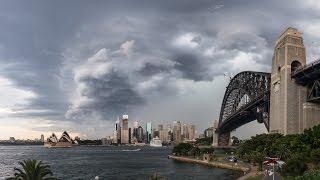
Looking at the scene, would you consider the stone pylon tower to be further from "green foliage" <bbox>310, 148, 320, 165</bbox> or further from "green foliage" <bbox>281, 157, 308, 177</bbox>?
"green foliage" <bbox>281, 157, 308, 177</bbox>

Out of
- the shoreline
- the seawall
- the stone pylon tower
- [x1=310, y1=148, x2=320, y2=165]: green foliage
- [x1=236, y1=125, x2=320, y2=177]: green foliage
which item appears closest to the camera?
[x1=236, y1=125, x2=320, y2=177]: green foliage

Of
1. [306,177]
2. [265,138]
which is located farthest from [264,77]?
[306,177]

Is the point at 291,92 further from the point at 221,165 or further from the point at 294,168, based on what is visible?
the point at 294,168

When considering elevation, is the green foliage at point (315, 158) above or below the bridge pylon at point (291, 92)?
below

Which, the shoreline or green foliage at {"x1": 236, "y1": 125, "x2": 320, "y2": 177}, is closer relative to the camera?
green foliage at {"x1": 236, "y1": 125, "x2": 320, "y2": 177}

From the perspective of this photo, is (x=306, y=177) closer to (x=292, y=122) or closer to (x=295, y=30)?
(x=292, y=122)

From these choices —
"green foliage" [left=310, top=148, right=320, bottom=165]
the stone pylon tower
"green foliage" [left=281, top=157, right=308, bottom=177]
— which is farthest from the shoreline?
"green foliage" [left=281, top=157, right=308, bottom=177]

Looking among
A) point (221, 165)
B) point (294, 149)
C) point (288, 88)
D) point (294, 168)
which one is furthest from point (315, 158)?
point (221, 165)

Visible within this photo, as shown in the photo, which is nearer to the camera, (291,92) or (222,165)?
(291,92)

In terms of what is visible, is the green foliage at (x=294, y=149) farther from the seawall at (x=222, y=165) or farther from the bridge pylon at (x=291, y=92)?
the bridge pylon at (x=291, y=92)

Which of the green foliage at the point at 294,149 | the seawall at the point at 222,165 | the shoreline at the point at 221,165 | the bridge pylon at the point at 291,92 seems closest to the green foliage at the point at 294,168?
the green foliage at the point at 294,149
